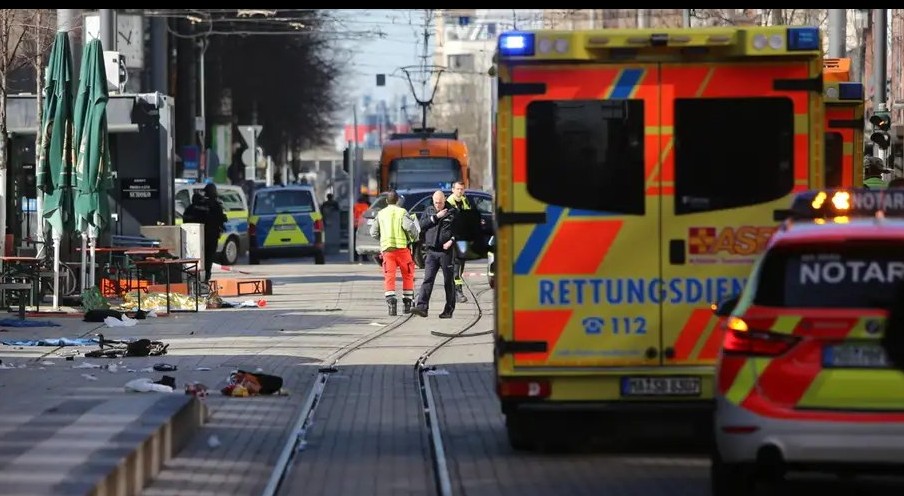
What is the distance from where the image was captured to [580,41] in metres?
11.9

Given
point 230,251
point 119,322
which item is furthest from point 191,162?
point 119,322

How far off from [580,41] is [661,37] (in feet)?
1.65

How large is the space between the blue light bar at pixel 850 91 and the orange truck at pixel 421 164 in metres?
25.8

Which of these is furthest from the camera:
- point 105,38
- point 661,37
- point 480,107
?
point 480,107

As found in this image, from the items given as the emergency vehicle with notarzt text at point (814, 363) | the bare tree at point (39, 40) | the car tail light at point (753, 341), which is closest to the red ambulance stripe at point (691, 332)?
the emergency vehicle with notarzt text at point (814, 363)

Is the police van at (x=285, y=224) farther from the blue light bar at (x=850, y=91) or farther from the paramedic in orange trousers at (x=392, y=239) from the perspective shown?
the blue light bar at (x=850, y=91)

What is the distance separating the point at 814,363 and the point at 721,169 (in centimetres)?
314

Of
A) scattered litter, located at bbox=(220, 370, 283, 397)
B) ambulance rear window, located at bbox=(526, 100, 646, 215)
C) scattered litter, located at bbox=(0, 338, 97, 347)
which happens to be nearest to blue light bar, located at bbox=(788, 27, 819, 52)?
ambulance rear window, located at bbox=(526, 100, 646, 215)

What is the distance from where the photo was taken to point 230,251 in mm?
44781

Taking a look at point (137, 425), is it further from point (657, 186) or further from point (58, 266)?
point (58, 266)

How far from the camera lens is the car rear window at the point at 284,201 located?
45.6 meters

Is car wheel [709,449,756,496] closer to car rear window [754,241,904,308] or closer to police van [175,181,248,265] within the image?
car rear window [754,241,904,308]

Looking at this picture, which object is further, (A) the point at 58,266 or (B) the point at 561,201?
(A) the point at 58,266
